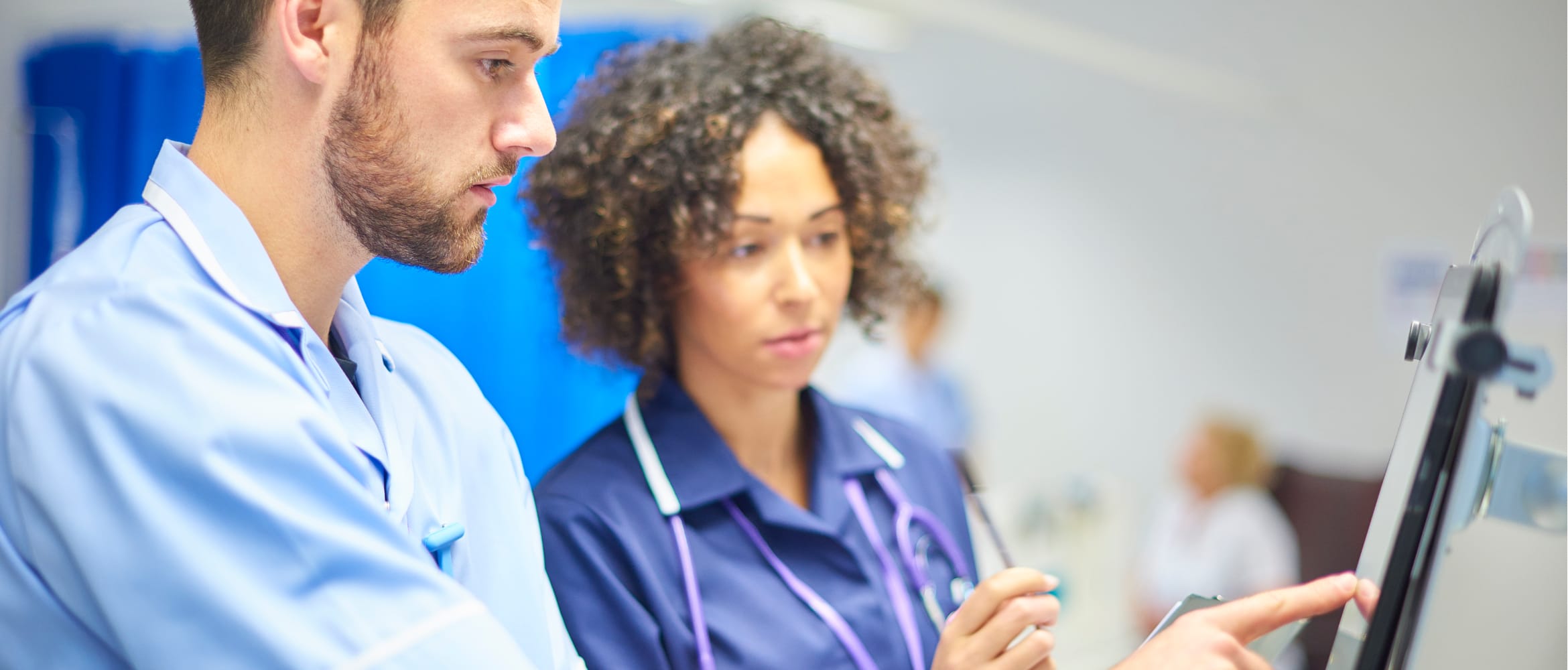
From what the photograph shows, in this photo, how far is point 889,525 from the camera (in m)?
1.25

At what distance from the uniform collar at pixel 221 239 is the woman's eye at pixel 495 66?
21 centimetres

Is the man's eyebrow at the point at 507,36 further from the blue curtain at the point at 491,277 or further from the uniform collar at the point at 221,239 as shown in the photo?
the blue curtain at the point at 491,277

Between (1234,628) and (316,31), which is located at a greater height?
(316,31)

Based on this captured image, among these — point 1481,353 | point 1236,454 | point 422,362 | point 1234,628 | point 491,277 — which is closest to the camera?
point 1481,353

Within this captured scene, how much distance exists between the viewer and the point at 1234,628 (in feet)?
2.90

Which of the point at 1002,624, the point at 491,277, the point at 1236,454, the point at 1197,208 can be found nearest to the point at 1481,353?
the point at 1002,624

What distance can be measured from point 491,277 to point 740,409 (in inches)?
18.1

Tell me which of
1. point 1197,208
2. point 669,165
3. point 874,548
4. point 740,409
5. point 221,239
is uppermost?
point 1197,208

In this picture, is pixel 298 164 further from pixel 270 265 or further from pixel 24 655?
pixel 24 655

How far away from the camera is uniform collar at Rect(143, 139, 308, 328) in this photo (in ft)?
2.41

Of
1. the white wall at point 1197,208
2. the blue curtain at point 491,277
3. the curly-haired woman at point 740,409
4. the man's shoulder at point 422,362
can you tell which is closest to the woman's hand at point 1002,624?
the curly-haired woman at point 740,409

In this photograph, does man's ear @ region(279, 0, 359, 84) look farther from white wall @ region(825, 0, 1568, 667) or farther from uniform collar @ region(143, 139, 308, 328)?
white wall @ region(825, 0, 1568, 667)

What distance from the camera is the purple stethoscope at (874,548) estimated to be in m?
1.08

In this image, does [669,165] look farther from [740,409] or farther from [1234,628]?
[1234,628]
